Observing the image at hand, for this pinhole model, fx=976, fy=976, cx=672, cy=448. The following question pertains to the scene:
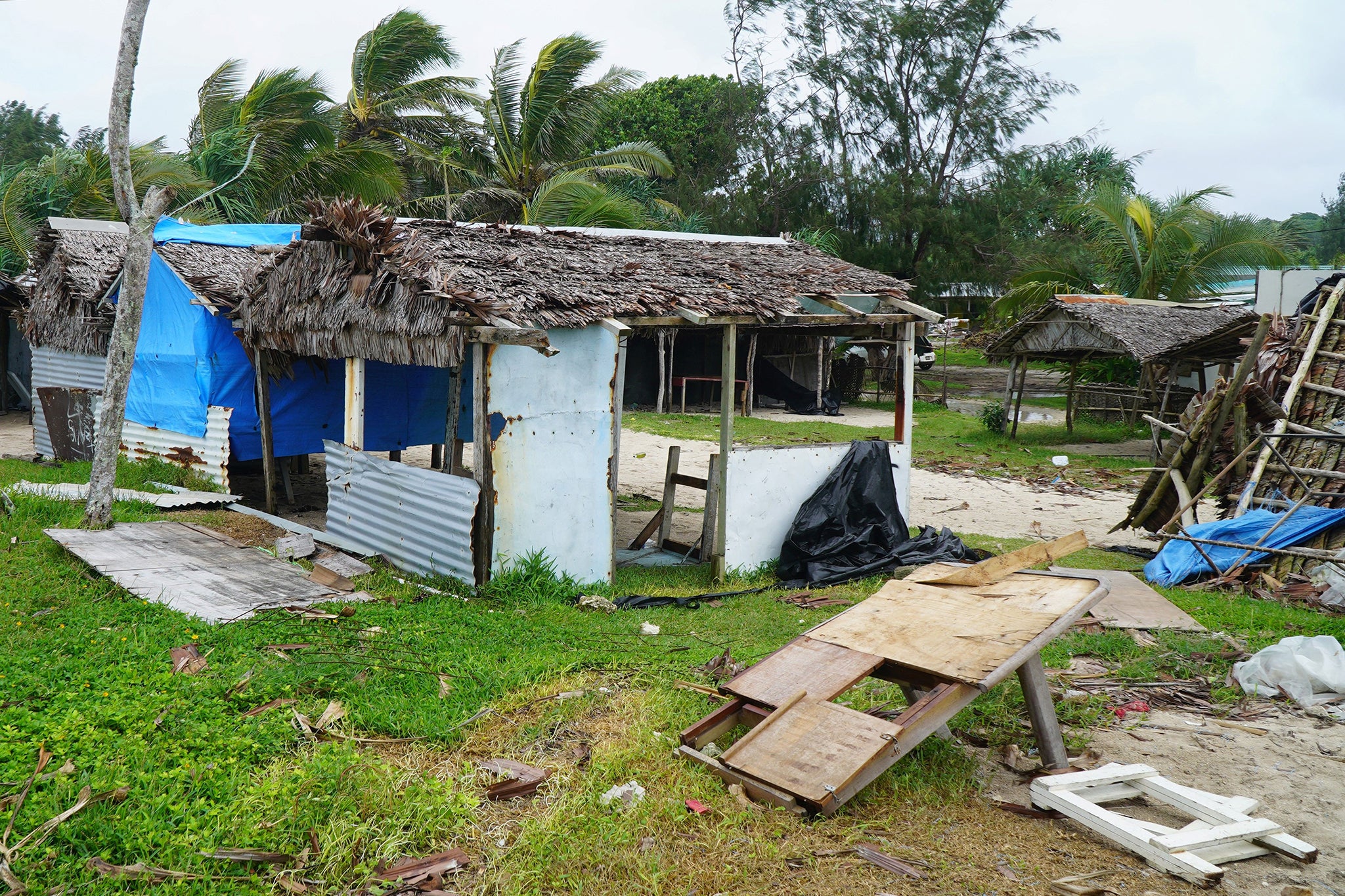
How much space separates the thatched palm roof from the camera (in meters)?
16.3

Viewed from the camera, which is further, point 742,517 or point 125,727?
point 742,517

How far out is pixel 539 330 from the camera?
261 inches

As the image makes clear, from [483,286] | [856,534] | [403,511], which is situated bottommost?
[856,534]

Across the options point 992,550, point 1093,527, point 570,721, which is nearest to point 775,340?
point 1093,527

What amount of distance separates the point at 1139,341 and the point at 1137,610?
36.4ft

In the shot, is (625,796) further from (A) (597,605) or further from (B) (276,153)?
(B) (276,153)

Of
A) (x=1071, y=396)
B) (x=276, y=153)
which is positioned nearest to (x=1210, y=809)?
(x=276, y=153)

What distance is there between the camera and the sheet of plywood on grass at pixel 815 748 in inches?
149

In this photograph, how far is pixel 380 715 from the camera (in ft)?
15.2

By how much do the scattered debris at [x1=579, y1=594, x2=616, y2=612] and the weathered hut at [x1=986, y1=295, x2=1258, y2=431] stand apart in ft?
41.0

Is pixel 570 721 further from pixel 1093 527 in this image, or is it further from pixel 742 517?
pixel 1093 527

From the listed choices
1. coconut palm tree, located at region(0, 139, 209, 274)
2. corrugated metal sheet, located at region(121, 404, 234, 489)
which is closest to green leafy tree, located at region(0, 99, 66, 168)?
coconut palm tree, located at region(0, 139, 209, 274)

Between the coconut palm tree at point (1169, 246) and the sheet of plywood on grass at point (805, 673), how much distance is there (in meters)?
19.2

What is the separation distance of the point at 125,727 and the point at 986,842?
359cm
